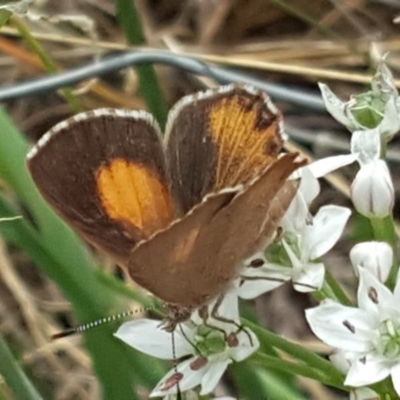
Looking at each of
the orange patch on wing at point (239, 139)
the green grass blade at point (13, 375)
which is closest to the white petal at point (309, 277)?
the orange patch on wing at point (239, 139)

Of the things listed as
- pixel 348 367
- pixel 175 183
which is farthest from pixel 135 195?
pixel 348 367

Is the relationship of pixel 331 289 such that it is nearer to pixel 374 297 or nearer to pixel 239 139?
pixel 374 297

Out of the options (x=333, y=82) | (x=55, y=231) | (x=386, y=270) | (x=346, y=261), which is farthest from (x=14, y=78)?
(x=386, y=270)

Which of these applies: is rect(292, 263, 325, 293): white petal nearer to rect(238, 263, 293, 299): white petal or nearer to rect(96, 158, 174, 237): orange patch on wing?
rect(238, 263, 293, 299): white petal

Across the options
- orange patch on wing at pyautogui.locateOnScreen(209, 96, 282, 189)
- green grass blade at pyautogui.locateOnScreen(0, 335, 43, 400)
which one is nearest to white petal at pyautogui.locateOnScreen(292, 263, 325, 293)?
orange patch on wing at pyautogui.locateOnScreen(209, 96, 282, 189)

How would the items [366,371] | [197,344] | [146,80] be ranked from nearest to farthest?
[366,371]
[197,344]
[146,80]

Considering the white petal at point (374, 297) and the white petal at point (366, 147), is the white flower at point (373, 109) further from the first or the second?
the white petal at point (374, 297)
